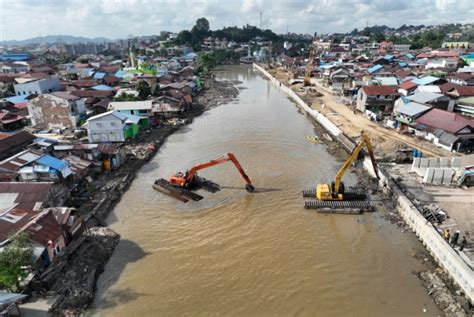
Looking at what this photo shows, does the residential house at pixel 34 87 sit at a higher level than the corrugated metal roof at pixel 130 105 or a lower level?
higher

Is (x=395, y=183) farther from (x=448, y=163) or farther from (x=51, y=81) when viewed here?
(x=51, y=81)

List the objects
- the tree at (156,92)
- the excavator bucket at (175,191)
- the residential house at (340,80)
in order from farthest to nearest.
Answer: the residential house at (340,80), the tree at (156,92), the excavator bucket at (175,191)

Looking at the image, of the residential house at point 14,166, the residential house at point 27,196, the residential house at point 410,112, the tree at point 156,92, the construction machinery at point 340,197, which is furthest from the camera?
the tree at point 156,92

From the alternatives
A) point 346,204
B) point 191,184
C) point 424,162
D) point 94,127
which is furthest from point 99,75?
point 424,162

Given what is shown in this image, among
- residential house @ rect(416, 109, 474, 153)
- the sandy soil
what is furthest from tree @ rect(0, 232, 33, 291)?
residential house @ rect(416, 109, 474, 153)

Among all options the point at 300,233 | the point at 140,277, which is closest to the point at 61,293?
the point at 140,277

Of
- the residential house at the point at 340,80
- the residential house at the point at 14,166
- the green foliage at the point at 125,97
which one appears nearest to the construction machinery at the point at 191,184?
the residential house at the point at 14,166

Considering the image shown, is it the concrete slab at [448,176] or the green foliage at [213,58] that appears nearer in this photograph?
the concrete slab at [448,176]

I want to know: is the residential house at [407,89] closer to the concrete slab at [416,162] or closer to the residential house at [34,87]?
the concrete slab at [416,162]
